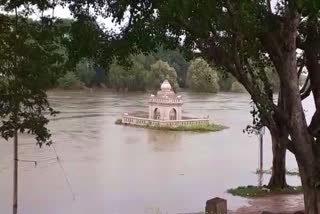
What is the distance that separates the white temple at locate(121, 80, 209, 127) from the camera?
3428cm

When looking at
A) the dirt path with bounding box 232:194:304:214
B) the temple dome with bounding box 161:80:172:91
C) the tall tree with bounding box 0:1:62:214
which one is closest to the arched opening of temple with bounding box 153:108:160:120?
the temple dome with bounding box 161:80:172:91

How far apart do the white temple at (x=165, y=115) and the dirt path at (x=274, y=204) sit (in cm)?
2177

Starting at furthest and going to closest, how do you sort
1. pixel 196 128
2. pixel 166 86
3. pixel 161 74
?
pixel 161 74, pixel 166 86, pixel 196 128

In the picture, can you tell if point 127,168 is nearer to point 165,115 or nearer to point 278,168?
point 278,168

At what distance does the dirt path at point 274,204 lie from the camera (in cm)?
1069

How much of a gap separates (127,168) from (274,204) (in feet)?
25.7

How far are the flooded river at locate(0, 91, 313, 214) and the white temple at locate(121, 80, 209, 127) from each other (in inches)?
58.5

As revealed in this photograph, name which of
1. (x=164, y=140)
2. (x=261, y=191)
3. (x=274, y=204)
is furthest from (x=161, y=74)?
(x=274, y=204)

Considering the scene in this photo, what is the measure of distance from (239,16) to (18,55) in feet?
11.9

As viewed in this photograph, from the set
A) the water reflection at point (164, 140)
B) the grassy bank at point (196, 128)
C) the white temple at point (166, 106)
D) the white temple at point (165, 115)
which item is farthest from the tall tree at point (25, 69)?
the white temple at point (166, 106)

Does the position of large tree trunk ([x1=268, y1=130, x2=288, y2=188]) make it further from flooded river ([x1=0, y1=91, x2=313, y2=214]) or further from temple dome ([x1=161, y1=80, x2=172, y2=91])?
temple dome ([x1=161, y1=80, x2=172, y2=91])

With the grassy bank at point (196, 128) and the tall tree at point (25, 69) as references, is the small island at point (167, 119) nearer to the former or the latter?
the grassy bank at point (196, 128)

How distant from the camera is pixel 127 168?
1856cm

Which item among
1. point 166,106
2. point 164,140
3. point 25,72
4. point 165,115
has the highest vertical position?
point 25,72
